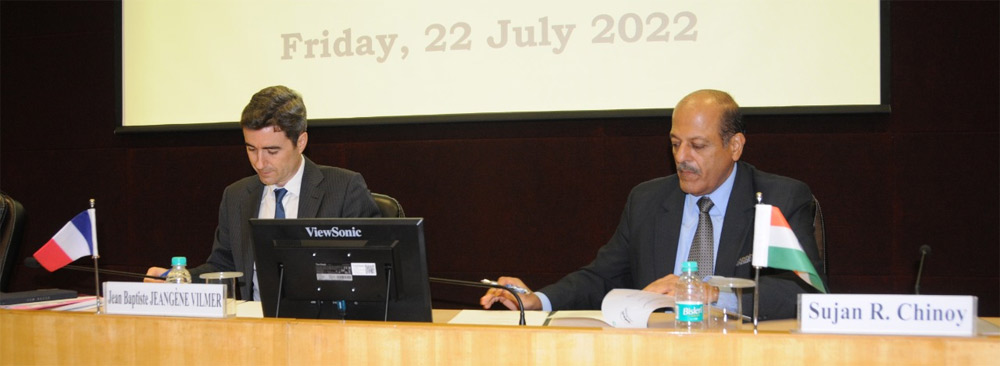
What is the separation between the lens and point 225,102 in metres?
3.89

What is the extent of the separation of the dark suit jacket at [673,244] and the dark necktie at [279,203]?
97cm

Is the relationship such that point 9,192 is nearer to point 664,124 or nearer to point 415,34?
point 415,34

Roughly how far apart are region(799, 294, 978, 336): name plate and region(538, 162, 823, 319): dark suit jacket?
1.82ft

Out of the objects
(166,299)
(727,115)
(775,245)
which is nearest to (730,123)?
(727,115)

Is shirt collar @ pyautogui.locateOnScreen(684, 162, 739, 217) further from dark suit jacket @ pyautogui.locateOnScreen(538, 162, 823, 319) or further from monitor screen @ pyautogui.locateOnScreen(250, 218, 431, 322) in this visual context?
monitor screen @ pyautogui.locateOnScreen(250, 218, 431, 322)

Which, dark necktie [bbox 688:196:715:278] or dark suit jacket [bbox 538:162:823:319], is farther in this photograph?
dark necktie [bbox 688:196:715:278]

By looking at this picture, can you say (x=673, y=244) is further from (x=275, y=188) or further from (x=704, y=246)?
(x=275, y=188)

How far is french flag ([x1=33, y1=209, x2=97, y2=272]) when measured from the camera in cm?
223

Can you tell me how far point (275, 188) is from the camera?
2832 mm

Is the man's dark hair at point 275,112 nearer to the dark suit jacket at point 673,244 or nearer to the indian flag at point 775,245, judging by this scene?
the dark suit jacket at point 673,244

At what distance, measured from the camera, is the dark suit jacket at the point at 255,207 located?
2740mm

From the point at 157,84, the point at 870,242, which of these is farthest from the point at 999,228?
the point at 157,84

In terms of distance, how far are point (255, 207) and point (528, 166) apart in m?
1.32

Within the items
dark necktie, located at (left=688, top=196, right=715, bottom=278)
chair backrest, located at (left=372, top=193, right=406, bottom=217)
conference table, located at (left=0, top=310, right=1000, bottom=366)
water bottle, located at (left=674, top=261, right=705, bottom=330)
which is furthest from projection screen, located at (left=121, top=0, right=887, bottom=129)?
water bottle, located at (left=674, top=261, right=705, bottom=330)
